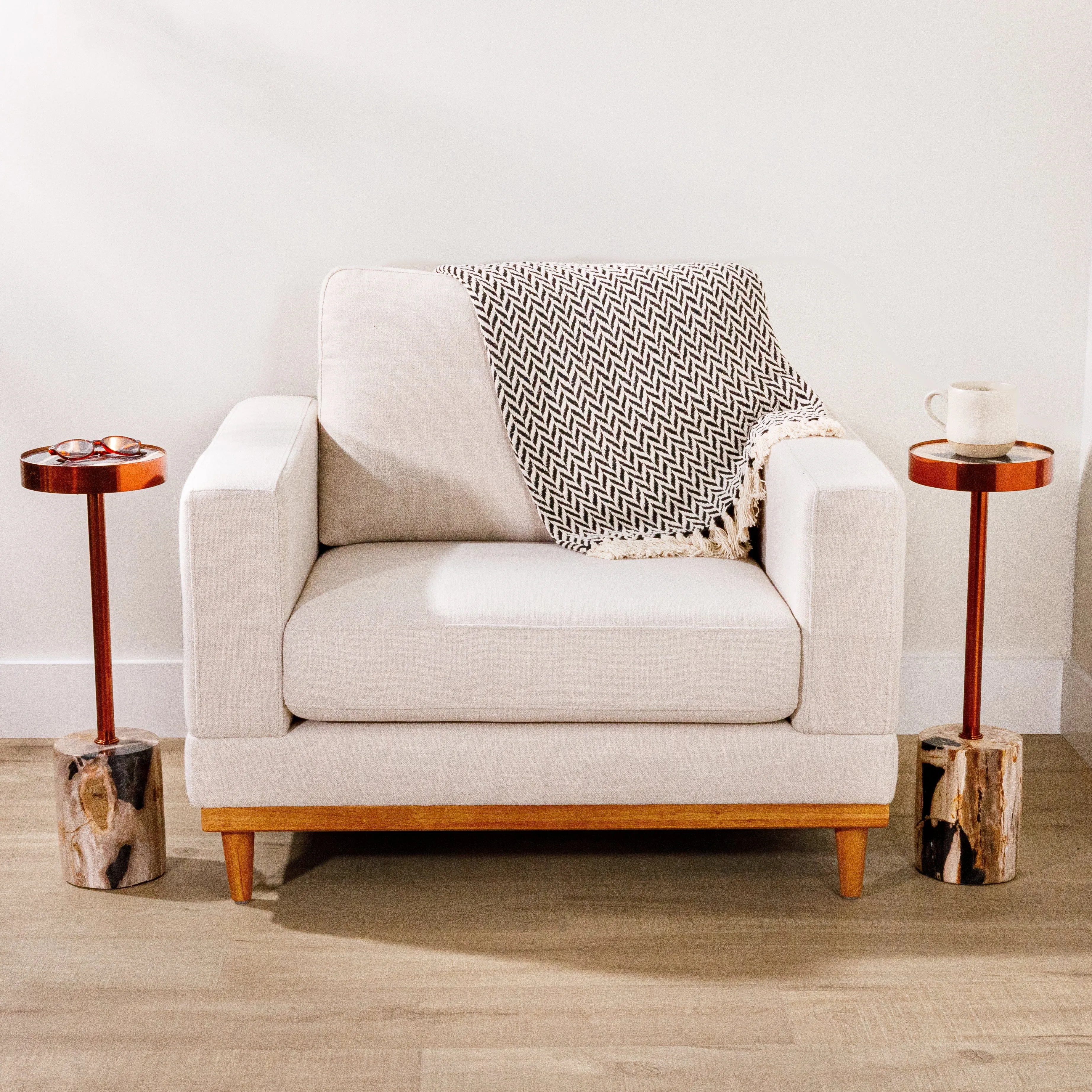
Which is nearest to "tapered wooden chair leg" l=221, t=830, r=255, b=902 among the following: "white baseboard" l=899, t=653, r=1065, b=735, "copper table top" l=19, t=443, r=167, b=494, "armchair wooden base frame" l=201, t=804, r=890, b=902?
"armchair wooden base frame" l=201, t=804, r=890, b=902

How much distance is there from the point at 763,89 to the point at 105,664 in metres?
1.59

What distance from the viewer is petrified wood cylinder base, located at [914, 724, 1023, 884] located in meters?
1.91

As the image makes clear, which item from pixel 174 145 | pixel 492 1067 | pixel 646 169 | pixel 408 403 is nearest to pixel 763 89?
pixel 646 169

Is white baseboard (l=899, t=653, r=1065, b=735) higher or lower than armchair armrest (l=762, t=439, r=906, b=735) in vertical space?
lower

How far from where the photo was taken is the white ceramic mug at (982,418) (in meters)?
1.87

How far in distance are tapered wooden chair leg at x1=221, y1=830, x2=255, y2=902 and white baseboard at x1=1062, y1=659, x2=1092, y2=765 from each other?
1605 millimetres

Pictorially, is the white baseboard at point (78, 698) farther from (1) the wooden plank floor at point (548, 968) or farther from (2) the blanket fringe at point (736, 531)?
(2) the blanket fringe at point (736, 531)

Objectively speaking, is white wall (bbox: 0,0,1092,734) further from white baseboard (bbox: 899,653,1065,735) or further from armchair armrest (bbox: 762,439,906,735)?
armchair armrest (bbox: 762,439,906,735)

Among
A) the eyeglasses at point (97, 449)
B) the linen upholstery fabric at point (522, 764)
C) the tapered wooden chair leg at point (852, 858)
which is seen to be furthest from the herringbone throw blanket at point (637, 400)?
the eyeglasses at point (97, 449)

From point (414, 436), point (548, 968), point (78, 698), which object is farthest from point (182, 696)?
point (548, 968)

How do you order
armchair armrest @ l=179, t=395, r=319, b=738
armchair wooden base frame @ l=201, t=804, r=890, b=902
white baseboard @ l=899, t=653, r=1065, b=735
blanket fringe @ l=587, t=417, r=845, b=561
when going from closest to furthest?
armchair armrest @ l=179, t=395, r=319, b=738 → armchair wooden base frame @ l=201, t=804, r=890, b=902 → blanket fringe @ l=587, t=417, r=845, b=561 → white baseboard @ l=899, t=653, r=1065, b=735

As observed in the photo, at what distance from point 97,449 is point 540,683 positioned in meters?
0.78

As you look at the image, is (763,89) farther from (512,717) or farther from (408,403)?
(512,717)

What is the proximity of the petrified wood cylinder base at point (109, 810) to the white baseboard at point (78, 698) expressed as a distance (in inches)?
24.3
